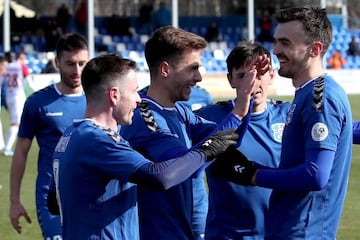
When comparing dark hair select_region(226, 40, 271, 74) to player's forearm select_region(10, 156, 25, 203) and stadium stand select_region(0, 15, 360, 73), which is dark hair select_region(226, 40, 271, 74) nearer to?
player's forearm select_region(10, 156, 25, 203)

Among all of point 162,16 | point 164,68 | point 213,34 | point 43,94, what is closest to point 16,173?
point 43,94

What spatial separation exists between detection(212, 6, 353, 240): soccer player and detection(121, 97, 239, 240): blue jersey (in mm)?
581

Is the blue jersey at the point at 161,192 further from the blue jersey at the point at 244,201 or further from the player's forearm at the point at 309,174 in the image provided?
the player's forearm at the point at 309,174

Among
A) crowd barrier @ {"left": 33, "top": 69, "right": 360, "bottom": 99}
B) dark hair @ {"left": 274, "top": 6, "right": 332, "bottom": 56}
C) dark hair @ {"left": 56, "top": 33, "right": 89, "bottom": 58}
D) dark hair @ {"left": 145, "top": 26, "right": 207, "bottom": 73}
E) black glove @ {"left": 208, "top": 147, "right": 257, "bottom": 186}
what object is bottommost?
crowd barrier @ {"left": 33, "top": 69, "right": 360, "bottom": 99}

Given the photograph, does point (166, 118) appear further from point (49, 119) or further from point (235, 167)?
point (49, 119)

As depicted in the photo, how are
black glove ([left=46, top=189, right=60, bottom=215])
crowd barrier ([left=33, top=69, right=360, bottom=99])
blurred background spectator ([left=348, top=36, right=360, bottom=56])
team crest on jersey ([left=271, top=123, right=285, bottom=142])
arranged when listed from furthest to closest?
blurred background spectator ([left=348, top=36, right=360, bottom=56]) → crowd barrier ([left=33, top=69, right=360, bottom=99]) → team crest on jersey ([left=271, top=123, right=285, bottom=142]) → black glove ([left=46, top=189, right=60, bottom=215])

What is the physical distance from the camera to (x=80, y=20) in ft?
142

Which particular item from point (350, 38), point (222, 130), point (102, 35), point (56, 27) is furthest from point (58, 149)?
point (350, 38)

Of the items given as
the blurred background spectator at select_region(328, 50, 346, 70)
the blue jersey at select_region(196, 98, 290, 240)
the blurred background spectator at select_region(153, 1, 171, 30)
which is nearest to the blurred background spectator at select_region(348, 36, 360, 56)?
the blurred background spectator at select_region(328, 50, 346, 70)

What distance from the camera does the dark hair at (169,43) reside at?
19.6 ft

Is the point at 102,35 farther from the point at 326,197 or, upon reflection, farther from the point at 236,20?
the point at 326,197

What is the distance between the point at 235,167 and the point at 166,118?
0.67 meters

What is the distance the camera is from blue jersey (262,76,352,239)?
5230 millimetres

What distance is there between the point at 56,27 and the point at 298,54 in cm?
3674
